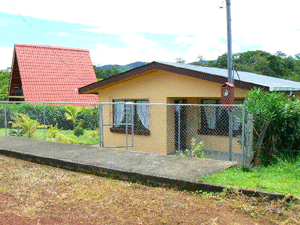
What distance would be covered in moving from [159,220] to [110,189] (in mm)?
1623

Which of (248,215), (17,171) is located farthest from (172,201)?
(17,171)

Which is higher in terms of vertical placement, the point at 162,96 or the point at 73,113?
the point at 162,96

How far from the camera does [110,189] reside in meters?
5.66

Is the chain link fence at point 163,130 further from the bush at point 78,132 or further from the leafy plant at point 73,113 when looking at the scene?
the leafy plant at point 73,113

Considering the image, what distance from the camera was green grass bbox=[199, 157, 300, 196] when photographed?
5.02 metres

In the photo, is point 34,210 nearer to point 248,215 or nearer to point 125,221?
point 125,221

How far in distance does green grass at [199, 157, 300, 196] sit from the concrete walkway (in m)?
0.27

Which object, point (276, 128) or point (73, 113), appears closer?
point (276, 128)

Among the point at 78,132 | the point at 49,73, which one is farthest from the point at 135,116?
the point at 49,73

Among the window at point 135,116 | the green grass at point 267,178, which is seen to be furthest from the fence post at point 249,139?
the window at point 135,116

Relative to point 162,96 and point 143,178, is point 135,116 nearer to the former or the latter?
point 162,96

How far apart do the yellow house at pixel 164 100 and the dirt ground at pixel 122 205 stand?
5162 millimetres

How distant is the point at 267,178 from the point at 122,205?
8.44ft

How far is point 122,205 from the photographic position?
4.83 meters
